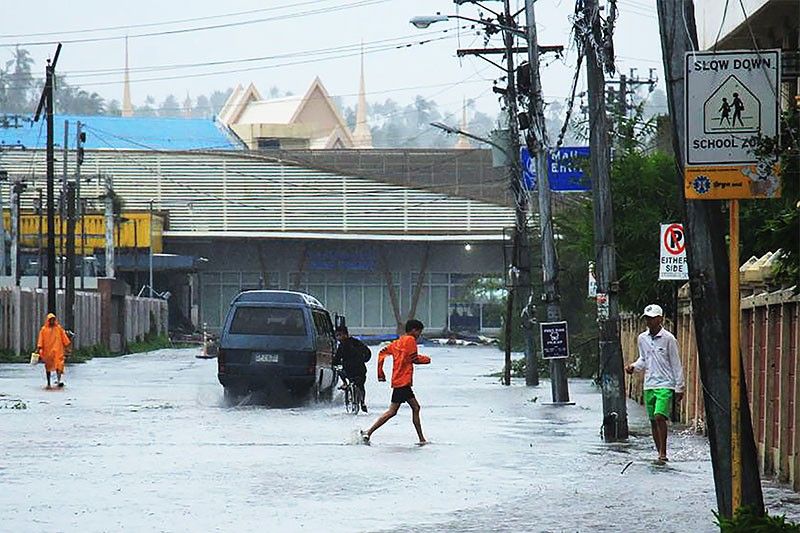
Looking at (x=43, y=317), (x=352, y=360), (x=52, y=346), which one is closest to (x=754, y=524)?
(x=352, y=360)

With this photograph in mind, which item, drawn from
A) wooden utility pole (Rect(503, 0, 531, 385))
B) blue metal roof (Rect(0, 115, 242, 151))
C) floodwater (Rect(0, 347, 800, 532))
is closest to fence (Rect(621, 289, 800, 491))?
floodwater (Rect(0, 347, 800, 532))

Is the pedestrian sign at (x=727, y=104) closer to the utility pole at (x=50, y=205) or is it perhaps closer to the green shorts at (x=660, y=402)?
the green shorts at (x=660, y=402)

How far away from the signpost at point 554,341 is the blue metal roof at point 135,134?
76.0 meters

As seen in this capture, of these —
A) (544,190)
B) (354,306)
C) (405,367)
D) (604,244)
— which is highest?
(544,190)

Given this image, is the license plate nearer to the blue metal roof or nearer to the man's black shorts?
the man's black shorts

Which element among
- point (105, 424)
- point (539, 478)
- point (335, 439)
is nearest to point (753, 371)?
point (539, 478)

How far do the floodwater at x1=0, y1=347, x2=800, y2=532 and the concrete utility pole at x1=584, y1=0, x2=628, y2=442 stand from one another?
0.55 m

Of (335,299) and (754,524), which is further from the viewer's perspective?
(335,299)

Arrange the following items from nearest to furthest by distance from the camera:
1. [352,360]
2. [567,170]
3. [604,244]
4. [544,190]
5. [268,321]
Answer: [604,244]
[352,360]
[268,321]
[544,190]
[567,170]

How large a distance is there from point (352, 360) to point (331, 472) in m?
11.5

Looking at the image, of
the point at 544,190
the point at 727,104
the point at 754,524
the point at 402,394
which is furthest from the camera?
the point at 544,190

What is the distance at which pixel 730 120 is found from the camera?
10.7 meters

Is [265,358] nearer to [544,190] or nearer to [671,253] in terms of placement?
[544,190]

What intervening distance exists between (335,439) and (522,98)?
50.2 feet
